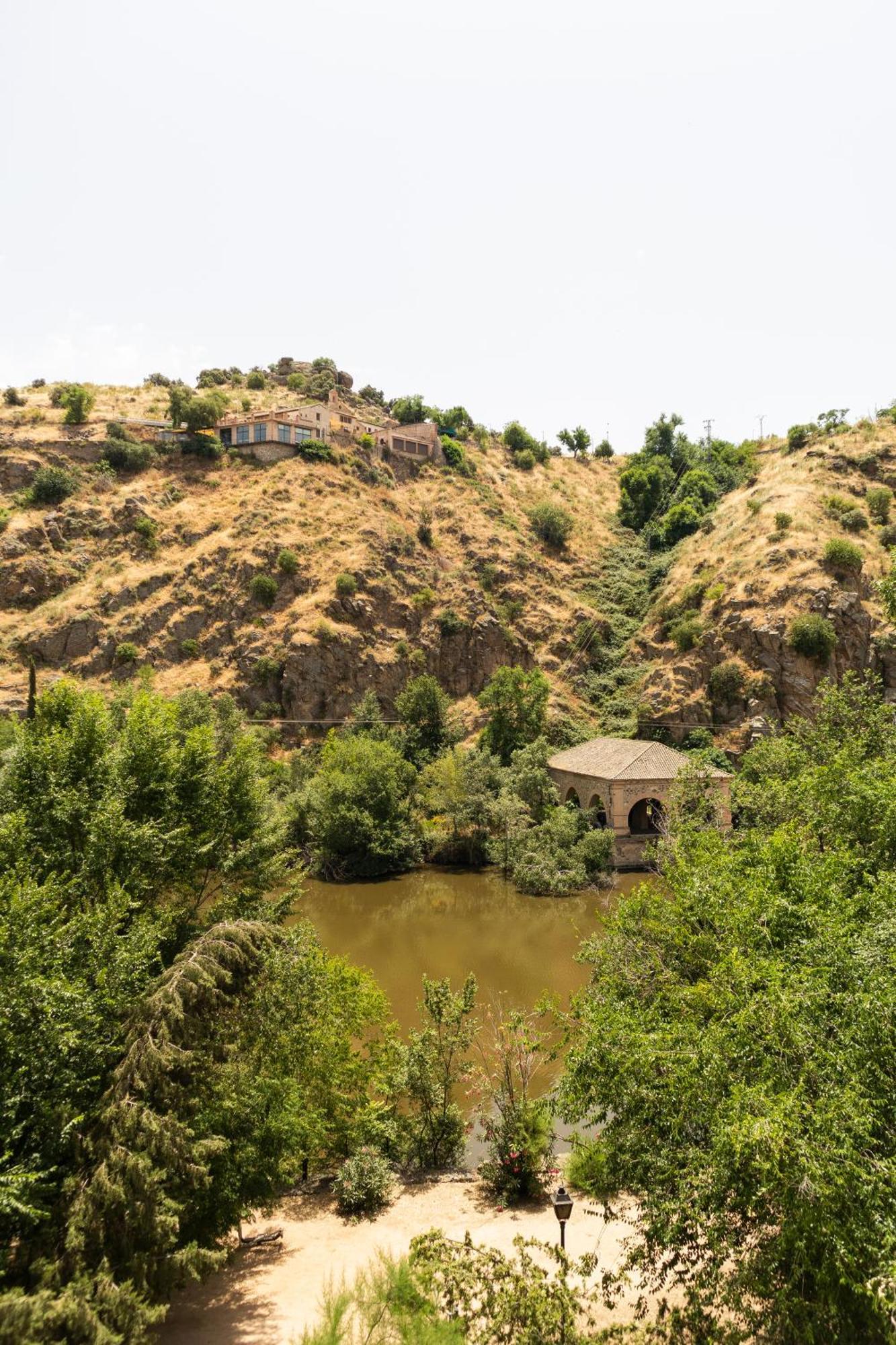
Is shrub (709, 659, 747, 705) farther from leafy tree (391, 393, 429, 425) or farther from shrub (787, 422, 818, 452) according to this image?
leafy tree (391, 393, 429, 425)

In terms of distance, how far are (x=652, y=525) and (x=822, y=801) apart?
5387 cm

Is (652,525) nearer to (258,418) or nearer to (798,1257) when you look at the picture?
(258,418)

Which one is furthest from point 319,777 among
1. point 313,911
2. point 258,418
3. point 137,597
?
point 258,418

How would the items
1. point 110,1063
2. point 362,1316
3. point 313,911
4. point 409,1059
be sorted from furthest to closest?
point 313,911 < point 409,1059 < point 110,1063 < point 362,1316

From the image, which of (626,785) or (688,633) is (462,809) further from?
(688,633)

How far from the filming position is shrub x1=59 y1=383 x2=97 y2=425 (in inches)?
2431

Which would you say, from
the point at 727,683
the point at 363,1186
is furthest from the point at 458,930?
the point at 727,683

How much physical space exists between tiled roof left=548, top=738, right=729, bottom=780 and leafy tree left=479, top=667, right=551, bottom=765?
248 centimetres

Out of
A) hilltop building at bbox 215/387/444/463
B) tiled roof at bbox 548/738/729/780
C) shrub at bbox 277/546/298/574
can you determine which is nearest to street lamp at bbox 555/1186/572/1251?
tiled roof at bbox 548/738/729/780

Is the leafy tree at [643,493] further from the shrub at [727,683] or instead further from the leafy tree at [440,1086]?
the leafy tree at [440,1086]

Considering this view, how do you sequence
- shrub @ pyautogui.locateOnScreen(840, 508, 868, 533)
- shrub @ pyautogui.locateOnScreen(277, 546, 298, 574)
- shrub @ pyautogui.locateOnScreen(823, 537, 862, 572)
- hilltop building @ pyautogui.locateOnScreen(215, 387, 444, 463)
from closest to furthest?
shrub @ pyautogui.locateOnScreen(823, 537, 862, 572), shrub @ pyautogui.locateOnScreen(840, 508, 868, 533), shrub @ pyautogui.locateOnScreen(277, 546, 298, 574), hilltop building @ pyautogui.locateOnScreen(215, 387, 444, 463)

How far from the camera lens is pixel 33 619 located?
163 ft

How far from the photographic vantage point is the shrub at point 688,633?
48938mm

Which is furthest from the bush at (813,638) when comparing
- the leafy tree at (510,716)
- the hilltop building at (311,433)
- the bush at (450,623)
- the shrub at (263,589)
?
the hilltop building at (311,433)
